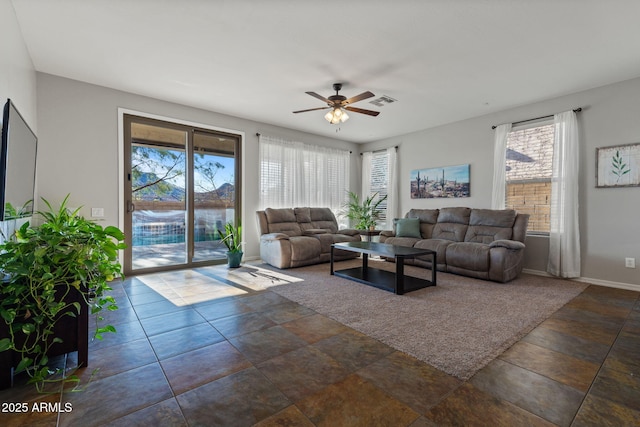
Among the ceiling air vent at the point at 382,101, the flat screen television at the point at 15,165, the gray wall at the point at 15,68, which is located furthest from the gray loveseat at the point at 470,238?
the gray wall at the point at 15,68

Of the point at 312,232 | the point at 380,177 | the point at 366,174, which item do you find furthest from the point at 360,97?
the point at 366,174

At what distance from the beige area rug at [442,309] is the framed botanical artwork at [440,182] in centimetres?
185

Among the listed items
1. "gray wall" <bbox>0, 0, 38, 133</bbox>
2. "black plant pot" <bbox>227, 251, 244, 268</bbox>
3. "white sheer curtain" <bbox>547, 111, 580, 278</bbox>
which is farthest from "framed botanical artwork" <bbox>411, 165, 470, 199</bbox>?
"gray wall" <bbox>0, 0, 38, 133</bbox>

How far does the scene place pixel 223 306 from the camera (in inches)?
115

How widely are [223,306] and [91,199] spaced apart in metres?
2.63

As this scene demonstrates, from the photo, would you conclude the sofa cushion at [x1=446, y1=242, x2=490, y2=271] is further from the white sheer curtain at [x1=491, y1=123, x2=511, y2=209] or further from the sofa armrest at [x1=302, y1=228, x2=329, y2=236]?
the sofa armrest at [x1=302, y1=228, x2=329, y2=236]

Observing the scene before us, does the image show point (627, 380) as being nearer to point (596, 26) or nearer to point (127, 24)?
point (596, 26)

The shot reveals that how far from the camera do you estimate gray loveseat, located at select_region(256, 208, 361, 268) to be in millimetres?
4746

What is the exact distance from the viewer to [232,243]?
4.94 meters

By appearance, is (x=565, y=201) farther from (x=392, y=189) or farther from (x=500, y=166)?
(x=392, y=189)

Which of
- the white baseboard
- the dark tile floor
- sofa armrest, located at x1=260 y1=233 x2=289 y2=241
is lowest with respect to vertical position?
the dark tile floor

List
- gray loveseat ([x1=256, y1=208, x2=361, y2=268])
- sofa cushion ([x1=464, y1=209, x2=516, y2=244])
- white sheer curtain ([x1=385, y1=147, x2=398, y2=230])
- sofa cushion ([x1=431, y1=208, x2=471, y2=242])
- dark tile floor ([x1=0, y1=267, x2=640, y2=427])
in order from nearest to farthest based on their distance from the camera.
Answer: dark tile floor ([x1=0, y1=267, x2=640, y2=427]) → sofa cushion ([x1=464, y1=209, x2=516, y2=244]) → gray loveseat ([x1=256, y1=208, x2=361, y2=268]) → sofa cushion ([x1=431, y1=208, x2=471, y2=242]) → white sheer curtain ([x1=385, y1=147, x2=398, y2=230])

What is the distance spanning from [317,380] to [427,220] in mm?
4343

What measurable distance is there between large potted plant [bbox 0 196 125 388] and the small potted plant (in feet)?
9.54
